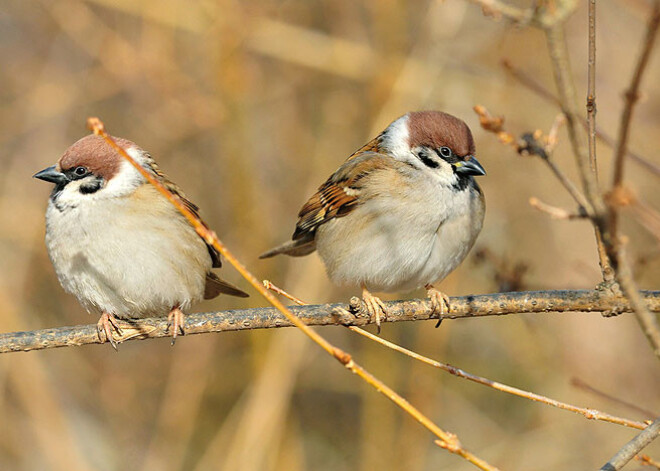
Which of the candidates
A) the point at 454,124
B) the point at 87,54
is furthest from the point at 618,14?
the point at 87,54

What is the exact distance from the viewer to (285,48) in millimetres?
5879

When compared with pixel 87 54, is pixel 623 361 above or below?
below

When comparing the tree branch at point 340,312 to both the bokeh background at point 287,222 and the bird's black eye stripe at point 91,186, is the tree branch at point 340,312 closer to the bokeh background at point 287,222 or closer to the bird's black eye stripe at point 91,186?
the bird's black eye stripe at point 91,186

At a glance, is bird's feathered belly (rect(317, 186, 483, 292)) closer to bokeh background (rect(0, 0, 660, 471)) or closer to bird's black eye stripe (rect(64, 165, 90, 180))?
bird's black eye stripe (rect(64, 165, 90, 180))

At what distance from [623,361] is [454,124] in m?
3.18

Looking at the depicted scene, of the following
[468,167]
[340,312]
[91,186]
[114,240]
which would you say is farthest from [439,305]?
[91,186]

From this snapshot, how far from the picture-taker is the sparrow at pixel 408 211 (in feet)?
11.2

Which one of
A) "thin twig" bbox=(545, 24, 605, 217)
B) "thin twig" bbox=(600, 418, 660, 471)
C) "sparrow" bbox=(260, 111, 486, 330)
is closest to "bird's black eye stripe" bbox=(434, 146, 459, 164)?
"sparrow" bbox=(260, 111, 486, 330)

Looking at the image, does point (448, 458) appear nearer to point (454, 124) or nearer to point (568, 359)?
point (568, 359)

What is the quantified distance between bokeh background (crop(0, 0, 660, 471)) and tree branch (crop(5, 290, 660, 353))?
2.30 m

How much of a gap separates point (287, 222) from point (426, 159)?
2903mm

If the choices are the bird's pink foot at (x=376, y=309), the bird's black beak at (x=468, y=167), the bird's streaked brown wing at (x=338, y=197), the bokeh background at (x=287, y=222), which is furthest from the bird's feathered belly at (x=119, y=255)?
the bokeh background at (x=287, y=222)

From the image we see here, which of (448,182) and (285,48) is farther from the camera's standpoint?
(285,48)

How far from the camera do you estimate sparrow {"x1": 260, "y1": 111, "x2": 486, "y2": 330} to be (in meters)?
3.43
